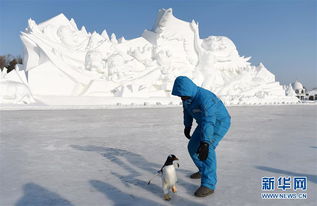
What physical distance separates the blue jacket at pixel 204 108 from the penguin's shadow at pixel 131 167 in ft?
1.90

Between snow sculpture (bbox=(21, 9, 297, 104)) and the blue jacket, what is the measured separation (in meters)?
14.2

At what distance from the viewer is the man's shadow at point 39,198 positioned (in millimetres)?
2061

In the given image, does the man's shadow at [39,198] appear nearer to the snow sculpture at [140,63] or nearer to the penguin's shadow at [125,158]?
the penguin's shadow at [125,158]

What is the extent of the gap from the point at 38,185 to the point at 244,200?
181 cm

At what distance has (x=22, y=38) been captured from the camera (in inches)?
654

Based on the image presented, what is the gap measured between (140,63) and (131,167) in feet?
56.3

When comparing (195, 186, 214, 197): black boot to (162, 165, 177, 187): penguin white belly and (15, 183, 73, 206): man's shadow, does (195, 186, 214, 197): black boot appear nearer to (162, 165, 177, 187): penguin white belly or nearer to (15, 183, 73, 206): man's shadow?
(162, 165, 177, 187): penguin white belly

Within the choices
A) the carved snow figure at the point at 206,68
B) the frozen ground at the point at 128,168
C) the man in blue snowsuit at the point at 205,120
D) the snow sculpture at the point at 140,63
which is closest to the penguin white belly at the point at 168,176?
the frozen ground at the point at 128,168

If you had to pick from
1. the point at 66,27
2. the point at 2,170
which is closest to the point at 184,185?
the point at 2,170

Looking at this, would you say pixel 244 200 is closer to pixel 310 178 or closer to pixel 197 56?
pixel 310 178

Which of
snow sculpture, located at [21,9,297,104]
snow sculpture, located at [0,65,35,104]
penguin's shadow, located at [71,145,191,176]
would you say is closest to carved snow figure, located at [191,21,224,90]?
snow sculpture, located at [21,9,297,104]

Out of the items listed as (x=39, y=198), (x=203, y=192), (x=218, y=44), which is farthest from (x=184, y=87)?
(x=218, y=44)

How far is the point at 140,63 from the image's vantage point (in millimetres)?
19750

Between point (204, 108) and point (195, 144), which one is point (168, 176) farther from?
point (204, 108)
